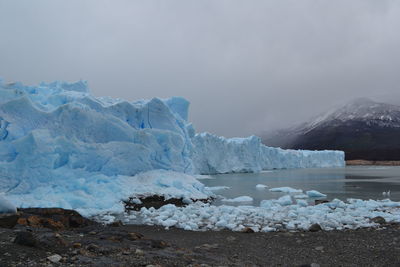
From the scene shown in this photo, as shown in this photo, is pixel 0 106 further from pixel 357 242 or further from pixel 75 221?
pixel 357 242

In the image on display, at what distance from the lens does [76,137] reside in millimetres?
12141

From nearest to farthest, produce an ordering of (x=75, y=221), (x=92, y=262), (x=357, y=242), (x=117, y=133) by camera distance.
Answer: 1. (x=92, y=262)
2. (x=357, y=242)
3. (x=75, y=221)
4. (x=117, y=133)

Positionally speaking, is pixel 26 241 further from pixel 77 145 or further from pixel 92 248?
pixel 77 145

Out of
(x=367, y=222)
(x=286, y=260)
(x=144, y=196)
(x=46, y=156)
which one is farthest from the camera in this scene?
A: (x=144, y=196)

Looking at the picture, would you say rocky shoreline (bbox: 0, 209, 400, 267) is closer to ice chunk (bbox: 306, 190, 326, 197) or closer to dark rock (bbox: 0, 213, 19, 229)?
dark rock (bbox: 0, 213, 19, 229)

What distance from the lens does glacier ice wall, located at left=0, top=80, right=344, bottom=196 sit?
1038 centimetres

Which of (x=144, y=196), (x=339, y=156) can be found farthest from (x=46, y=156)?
(x=339, y=156)

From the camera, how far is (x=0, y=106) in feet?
36.4

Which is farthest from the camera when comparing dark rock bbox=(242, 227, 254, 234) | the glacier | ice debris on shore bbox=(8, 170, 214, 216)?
the glacier

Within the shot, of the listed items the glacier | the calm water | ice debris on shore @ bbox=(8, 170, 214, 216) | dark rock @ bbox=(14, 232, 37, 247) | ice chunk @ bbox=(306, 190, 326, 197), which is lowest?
the calm water

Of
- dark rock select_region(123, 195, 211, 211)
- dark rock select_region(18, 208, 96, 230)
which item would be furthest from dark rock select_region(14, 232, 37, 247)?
dark rock select_region(123, 195, 211, 211)

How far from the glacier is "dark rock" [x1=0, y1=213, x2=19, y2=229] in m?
4.26

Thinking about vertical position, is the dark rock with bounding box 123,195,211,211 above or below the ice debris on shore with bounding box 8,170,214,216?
below

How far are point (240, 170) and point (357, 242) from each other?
3074cm
